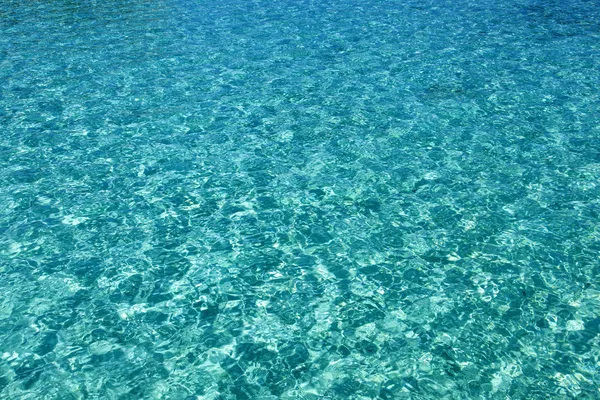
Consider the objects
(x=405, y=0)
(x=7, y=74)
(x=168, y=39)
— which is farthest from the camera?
(x=405, y=0)

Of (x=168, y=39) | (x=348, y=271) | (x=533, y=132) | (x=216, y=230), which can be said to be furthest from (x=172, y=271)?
(x=168, y=39)

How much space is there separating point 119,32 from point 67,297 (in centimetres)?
1071

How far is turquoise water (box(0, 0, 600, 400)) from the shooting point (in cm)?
542

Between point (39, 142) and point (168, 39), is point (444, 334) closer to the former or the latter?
point (39, 142)

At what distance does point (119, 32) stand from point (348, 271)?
11.5 meters

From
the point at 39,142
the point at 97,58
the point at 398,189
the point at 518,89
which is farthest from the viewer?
the point at 97,58

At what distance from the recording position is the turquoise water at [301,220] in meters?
5.42

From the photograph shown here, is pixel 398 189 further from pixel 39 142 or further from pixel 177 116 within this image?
pixel 39 142

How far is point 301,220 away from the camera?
24.8 ft

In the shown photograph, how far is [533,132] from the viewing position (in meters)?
9.73

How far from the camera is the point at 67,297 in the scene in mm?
6277

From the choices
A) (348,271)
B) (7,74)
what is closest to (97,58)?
(7,74)

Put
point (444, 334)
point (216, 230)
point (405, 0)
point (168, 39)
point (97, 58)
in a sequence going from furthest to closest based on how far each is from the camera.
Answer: point (405, 0) → point (168, 39) → point (97, 58) → point (216, 230) → point (444, 334)

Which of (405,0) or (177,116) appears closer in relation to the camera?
(177,116)
